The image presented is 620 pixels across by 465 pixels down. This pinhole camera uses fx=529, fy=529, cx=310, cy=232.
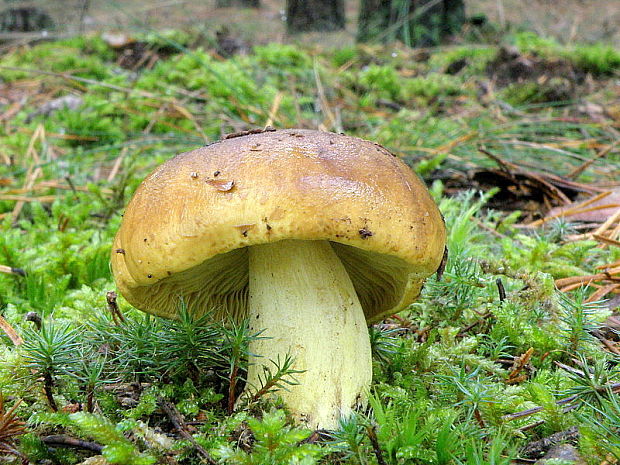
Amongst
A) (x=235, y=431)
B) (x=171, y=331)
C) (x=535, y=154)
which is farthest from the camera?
(x=535, y=154)

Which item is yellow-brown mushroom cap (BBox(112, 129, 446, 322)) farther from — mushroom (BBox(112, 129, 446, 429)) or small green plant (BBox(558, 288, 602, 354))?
small green plant (BBox(558, 288, 602, 354))

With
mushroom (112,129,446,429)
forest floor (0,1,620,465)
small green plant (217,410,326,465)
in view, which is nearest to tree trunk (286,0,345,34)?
forest floor (0,1,620,465)

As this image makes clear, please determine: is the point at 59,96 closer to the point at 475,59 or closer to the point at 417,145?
the point at 417,145

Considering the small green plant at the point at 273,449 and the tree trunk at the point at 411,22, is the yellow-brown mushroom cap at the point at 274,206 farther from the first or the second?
the tree trunk at the point at 411,22

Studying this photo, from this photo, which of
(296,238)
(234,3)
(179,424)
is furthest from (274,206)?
(234,3)

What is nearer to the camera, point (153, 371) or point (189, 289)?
point (153, 371)

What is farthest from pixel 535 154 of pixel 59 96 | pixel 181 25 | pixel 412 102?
pixel 181 25
